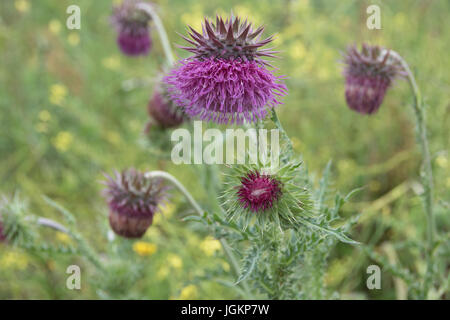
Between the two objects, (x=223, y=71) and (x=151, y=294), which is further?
(x=151, y=294)

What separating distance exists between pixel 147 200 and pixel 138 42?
1389mm

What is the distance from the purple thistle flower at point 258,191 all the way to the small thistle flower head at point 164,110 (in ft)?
4.15

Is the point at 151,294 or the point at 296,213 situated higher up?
the point at 296,213

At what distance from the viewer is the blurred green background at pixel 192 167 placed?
11.6ft

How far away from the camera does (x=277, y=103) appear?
6.12 feet

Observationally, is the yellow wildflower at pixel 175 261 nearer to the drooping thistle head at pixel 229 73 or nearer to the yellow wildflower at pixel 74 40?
the drooping thistle head at pixel 229 73

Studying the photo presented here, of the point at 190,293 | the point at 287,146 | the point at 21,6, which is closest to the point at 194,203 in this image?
the point at 287,146

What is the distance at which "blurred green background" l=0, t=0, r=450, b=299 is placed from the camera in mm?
3523

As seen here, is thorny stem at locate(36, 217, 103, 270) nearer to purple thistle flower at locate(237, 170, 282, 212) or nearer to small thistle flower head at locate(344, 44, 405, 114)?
purple thistle flower at locate(237, 170, 282, 212)

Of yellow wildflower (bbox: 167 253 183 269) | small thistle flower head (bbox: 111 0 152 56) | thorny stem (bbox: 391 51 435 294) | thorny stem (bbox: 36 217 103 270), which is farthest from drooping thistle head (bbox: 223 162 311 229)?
small thistle flower head (bbox: 111 0 152 56)

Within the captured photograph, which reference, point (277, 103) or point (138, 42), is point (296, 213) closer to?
point (277, 103)

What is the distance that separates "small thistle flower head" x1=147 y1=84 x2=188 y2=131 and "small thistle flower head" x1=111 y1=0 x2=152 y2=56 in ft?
1.44

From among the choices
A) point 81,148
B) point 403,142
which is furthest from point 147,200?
point 403,142

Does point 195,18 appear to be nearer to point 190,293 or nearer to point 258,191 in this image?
point 190,293
